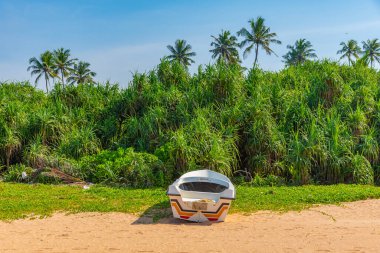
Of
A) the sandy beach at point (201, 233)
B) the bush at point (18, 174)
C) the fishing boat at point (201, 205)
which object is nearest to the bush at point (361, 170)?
the sandy beach at point (201, 233)

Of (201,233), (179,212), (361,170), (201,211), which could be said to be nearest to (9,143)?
(179,212)

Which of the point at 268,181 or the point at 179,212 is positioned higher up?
the point at 179,212

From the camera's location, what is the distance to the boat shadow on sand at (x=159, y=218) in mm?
8547

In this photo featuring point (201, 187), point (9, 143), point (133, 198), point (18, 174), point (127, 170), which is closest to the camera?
point (201, 187)

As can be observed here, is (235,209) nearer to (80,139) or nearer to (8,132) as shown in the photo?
(80,139)

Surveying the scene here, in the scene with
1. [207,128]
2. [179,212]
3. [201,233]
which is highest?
[207,128]

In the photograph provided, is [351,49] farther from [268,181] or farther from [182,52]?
[268,181]

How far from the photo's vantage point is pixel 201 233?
25.4 feet

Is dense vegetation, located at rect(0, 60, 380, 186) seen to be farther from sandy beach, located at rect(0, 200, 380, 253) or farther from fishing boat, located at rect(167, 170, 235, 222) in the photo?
sandy beach, located at rect(0, 200, 380, 253)

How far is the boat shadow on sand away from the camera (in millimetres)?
8547

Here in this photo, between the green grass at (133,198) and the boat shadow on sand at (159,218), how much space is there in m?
0.02

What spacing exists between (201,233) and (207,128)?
22.4 ft

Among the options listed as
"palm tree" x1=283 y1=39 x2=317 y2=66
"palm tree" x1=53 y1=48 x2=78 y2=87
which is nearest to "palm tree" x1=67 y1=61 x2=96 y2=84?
"palm tree" x1=53 y1=48 x2=78 y2=87

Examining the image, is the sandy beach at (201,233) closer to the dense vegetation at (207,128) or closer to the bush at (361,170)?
the bush at (361,170)
